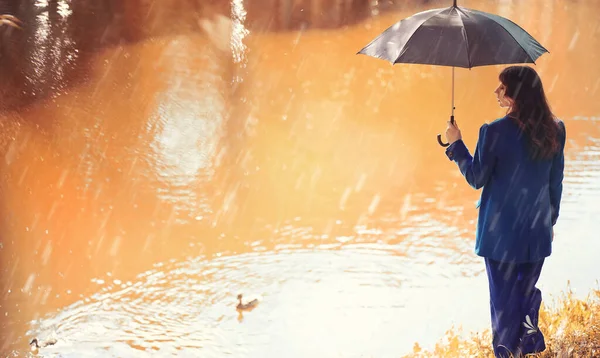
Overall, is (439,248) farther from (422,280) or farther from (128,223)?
(128,223)

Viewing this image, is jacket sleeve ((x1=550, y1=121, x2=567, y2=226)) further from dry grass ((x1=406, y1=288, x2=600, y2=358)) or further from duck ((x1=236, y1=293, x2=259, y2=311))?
duck ((x1=236, y1=293, x2=259, y2=311))

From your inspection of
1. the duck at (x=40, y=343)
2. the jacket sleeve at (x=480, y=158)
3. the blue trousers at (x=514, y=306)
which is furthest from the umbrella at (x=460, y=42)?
the duck at (x=40, y=343)

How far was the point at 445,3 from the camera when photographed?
57.0ft

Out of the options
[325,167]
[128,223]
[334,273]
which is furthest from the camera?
[325,167]

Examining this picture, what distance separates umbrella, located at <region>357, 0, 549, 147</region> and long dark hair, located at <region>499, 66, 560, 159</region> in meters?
0.29

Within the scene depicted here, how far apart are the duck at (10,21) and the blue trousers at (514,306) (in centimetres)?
1138

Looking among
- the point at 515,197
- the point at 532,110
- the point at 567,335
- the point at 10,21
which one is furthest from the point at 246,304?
the point at 10,21

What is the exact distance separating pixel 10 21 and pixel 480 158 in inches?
453

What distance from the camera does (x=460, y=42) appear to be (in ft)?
10.2

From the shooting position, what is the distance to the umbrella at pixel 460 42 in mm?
3111

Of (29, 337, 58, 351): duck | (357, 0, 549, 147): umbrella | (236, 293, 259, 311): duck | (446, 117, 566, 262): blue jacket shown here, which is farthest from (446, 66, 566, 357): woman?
(29, 337, 58, 351): duck

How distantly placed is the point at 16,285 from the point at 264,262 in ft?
9.16

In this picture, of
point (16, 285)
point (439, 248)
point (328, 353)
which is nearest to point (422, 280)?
point (439, 248)

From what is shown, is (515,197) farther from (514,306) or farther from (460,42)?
(460,42)
